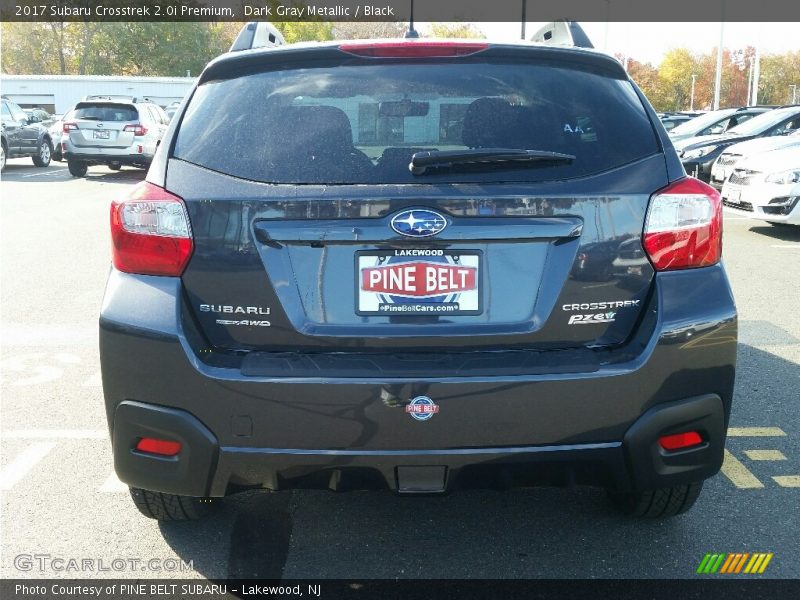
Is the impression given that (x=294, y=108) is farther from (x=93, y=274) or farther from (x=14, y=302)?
(x=93, y=274)

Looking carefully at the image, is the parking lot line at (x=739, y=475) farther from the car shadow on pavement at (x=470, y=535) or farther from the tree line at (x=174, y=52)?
the tree line at (x=174, y=52)

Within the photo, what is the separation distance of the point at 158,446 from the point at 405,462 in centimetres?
77

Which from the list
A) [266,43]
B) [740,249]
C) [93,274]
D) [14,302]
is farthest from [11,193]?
[266,43]

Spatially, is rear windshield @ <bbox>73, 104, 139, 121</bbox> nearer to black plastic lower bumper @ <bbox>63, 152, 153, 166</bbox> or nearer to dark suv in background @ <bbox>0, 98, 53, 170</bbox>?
black plastic lower bumper @ <bbox>63, 152, 153, 166</bbox>

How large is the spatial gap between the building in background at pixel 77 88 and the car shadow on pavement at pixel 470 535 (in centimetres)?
5640

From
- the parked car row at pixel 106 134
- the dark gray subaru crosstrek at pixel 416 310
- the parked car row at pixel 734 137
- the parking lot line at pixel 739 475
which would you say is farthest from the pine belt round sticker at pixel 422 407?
the parked car row at pixel 106 134

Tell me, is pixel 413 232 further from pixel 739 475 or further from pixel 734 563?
pixel 739 475

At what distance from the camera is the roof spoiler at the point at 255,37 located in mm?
3683

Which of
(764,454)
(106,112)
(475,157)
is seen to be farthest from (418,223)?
(106,112)

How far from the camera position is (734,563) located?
3.17m

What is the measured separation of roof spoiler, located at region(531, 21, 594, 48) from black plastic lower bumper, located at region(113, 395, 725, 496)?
1.45 m

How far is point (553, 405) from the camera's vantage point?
8.86 feet

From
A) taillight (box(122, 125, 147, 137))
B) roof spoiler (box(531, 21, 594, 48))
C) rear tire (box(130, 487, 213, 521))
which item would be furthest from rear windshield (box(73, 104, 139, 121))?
rear tire (box(130, 487, 213, 521))

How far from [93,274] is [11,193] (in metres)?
9.67
